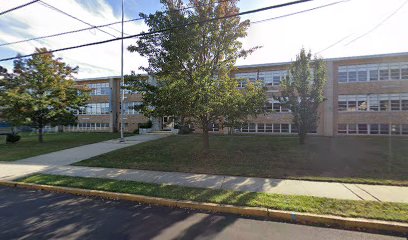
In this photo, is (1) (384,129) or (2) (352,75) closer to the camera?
(1) (384,129)

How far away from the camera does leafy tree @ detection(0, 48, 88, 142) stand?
57.7 feet

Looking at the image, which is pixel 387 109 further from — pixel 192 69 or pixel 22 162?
pixel 22 162

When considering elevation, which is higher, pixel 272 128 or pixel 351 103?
pixel 351 103

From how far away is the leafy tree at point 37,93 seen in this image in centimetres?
1758

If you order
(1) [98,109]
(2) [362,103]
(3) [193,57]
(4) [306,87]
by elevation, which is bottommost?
(1) [98,109]

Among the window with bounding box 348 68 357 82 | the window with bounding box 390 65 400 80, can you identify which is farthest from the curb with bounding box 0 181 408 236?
the window with bounding box 390 65 400 80

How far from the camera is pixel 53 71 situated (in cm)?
1975

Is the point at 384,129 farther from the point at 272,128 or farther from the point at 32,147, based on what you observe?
the point at 32,147

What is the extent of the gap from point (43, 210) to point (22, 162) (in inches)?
308

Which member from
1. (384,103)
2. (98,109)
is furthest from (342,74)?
(98,109)

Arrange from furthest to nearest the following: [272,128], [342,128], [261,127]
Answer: [261,127], [272,128], [342,128]

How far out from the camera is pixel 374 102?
2316cm

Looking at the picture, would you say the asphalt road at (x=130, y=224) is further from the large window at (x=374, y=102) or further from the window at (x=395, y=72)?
the window at (x=395, y=72)

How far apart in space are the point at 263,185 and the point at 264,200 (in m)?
1.42
